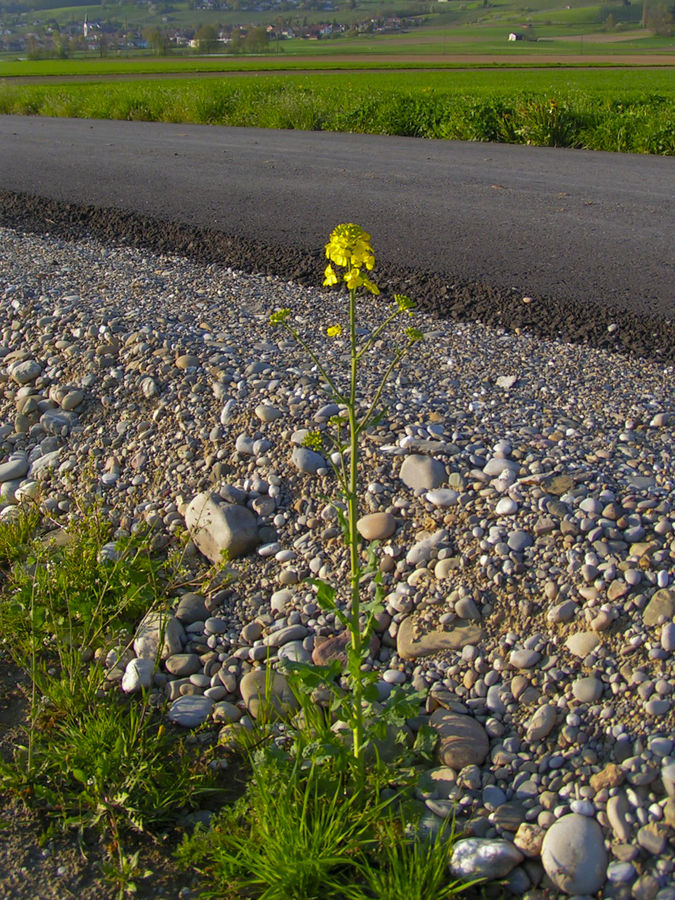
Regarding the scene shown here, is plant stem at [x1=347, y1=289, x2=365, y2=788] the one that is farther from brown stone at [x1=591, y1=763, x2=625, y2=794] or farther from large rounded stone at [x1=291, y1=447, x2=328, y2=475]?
large rounded stone at [x1=291, y1=447, x2=328, y2=475]

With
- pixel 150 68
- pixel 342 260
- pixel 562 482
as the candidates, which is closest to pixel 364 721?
pixel 562 482

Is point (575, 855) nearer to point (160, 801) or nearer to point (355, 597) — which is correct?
point (355, 597)

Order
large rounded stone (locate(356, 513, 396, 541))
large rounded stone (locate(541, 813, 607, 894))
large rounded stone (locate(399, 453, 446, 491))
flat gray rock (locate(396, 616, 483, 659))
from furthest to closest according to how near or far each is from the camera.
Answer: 1. large rounded stone (locate(399, 453, 446, 491))
2. large rounded stone (locate(356, 513, 396, 541))
3. flat gray rock (locate(396, 616, 483, 659))
4. large rounded stone (locate(541, 813, 607, 894))

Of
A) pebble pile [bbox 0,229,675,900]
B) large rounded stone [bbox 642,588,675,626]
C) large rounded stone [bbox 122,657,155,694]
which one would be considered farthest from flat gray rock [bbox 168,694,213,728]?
large rounded stone [bbox 642,588,675,626]

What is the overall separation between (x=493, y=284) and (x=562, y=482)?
2.63 meters

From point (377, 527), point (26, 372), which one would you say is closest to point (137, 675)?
point (377, 527)

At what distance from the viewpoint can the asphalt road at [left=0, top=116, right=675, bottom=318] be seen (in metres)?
5.74

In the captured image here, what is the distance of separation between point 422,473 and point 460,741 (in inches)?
42.1

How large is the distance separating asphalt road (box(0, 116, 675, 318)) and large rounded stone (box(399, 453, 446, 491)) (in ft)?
7.75

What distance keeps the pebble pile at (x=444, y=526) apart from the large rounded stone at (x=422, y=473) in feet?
0.03

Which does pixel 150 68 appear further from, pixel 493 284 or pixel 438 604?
pixel 438 604

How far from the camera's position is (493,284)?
5.30 metres

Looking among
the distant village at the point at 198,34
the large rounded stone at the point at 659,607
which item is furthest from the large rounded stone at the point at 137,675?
the distant village at the point at 198,34

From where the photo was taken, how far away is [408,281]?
5.36 metres
